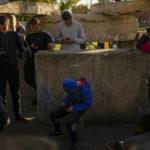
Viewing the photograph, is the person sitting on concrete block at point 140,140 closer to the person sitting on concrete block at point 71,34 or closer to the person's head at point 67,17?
the person sitting on concrete block at point 71,34

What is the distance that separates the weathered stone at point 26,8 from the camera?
5.20 metres

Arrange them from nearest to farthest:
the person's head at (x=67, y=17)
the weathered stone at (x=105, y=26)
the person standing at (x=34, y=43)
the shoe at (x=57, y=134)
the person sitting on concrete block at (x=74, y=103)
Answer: the person sitting on concrete block at (x=74, y=103) → the shoe at (x=57, y=134) → the person standing at (x=34, y=43) → the person's head at (x=67, y=17) → the weathered stone at (x=105, y=26)

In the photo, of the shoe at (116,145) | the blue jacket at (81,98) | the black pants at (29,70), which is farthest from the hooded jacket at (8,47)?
the shoe at (116,145)

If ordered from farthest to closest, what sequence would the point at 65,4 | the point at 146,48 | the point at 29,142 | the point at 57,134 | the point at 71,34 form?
the point at 65,4 → the point at 71,34 → the point at 146,48 → the point at 57,134 → the point at 29,142

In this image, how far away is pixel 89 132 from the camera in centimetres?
351

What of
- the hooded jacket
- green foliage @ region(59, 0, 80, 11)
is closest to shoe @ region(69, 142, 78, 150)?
the hooded jacket

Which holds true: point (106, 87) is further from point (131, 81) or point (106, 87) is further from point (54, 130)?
point (54, 130)

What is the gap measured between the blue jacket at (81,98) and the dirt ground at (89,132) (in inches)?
21.5

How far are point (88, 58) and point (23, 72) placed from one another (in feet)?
4.83

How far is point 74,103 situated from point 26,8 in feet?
11.1

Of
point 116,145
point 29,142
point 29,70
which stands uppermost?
point 29,70

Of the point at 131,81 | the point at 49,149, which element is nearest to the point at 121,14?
the point at 131,81

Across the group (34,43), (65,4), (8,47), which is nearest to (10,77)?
(8,47)

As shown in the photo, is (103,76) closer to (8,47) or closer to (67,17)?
(67,17)
